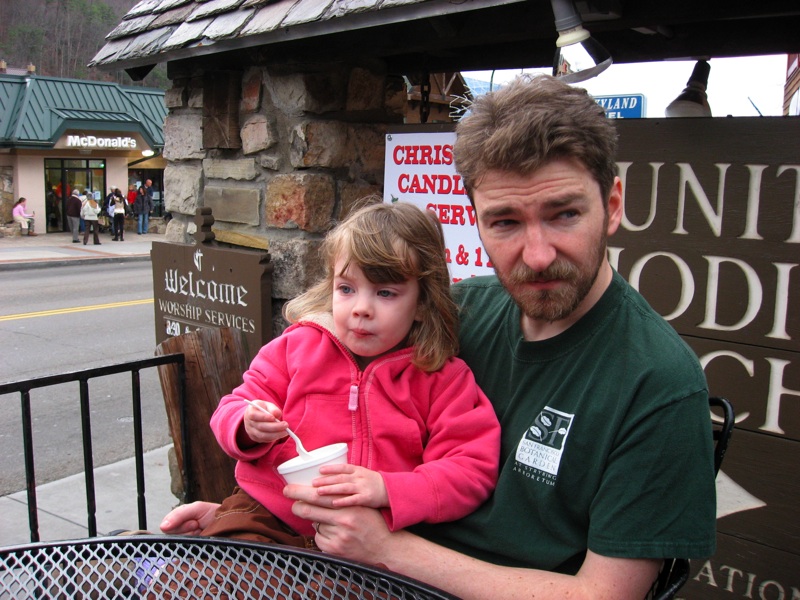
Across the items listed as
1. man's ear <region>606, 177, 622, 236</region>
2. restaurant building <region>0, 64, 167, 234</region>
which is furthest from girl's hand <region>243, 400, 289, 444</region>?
restaurant building <region>0, 64, 167, 234</region>

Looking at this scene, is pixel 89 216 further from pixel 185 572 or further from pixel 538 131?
Answer: pixel 538 131

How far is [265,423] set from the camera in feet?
4.98

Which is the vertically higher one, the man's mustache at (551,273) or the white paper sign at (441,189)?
the white paper sign at (441,189)

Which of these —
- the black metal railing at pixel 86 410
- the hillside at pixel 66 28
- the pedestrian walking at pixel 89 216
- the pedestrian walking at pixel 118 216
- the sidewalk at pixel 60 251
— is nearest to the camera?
the black metal railing at pixel 86 410

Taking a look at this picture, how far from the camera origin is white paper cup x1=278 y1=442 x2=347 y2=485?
1405 millimetres

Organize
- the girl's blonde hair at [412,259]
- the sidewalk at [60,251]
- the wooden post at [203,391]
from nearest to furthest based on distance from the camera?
1. the girl's blonde hair at [412,259]
2. the wooden post at [203,391]
3. the sidewalk at [60,251]

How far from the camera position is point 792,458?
210 centimetres

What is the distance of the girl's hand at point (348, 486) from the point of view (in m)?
1.38

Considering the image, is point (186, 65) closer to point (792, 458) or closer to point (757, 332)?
point (757, 332)

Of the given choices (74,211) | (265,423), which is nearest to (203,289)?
(265,423)

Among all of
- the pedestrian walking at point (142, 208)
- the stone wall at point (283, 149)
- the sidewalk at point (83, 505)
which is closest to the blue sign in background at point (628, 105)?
the stone wall at point (283, 149)

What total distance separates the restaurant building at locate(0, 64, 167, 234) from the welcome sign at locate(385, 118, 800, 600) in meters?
21.0

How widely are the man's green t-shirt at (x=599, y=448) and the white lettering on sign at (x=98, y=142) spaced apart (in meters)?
22.7

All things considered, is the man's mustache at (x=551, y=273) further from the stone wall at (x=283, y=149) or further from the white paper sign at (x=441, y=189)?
the stone wall at (x=283, y=149)
